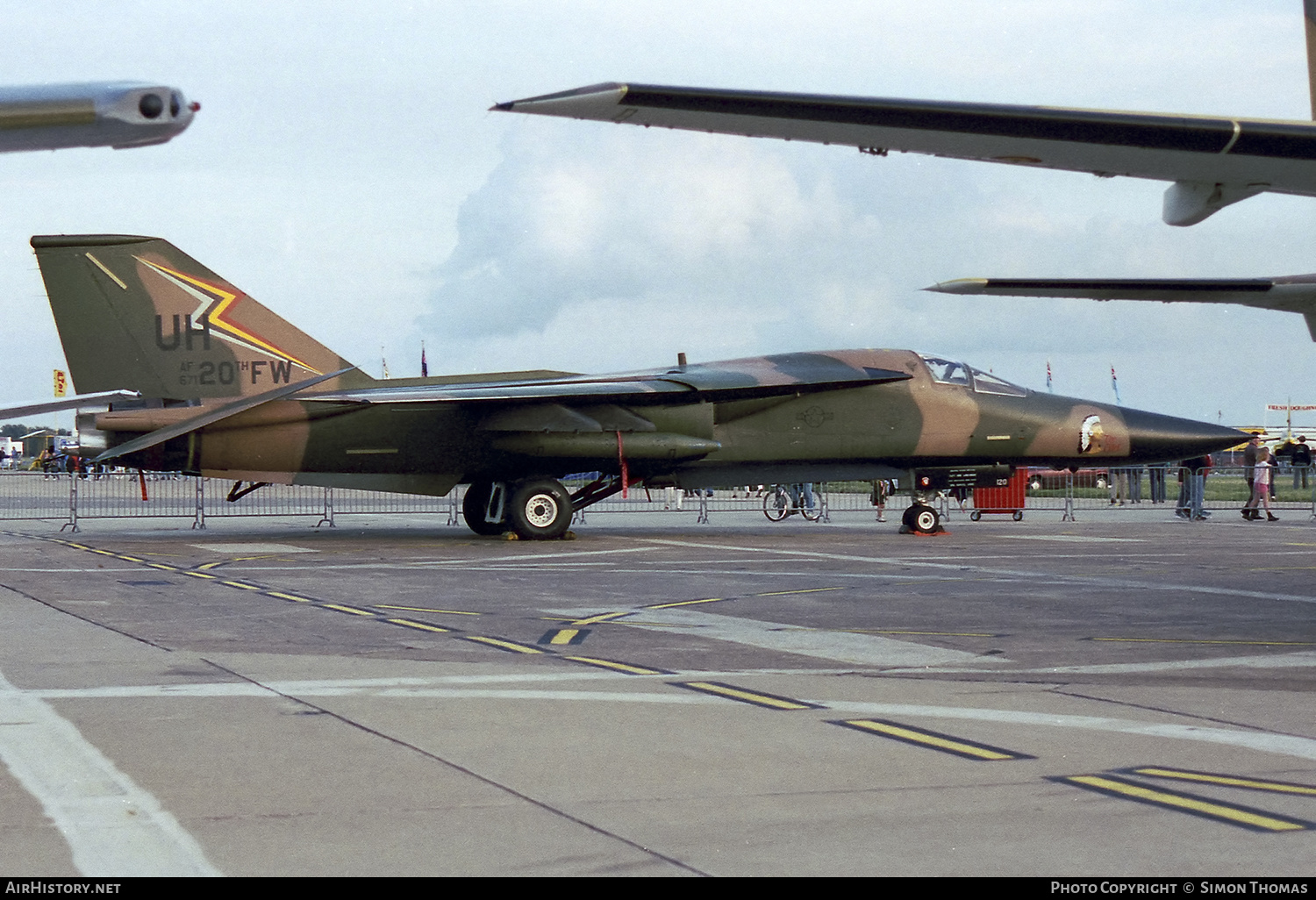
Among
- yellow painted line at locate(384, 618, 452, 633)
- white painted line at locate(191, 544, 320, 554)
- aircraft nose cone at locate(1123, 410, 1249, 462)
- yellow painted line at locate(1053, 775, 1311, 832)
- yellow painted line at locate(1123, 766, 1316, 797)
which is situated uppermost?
aircraft nose cone at locate(1123, 410, 1249, 462)

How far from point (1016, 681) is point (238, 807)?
4310 mm

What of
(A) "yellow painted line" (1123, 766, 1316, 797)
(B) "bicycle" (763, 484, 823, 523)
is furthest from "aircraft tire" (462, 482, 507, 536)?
(A) "yellow painted line" (1123, 766, 1316, 797)

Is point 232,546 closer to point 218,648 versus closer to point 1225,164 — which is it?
point 218,648

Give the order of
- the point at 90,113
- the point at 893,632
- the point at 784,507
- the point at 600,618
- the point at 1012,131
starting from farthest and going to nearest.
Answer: the point at 784,507, the point at 600,618, the point at 893,632, the point at 1012,131, the point at 90,113

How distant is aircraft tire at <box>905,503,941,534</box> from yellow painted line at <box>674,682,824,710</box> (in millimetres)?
15751

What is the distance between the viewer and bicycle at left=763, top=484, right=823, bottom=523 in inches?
1199

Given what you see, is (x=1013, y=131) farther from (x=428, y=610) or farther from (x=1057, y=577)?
(x=1057, y=577)

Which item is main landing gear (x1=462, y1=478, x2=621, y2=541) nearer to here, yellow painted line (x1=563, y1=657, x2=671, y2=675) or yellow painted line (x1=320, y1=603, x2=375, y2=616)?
yellow painted line (x1=320, y1=603, x2=375, y2=616)

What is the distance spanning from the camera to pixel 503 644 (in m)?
8.49

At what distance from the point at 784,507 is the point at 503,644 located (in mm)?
22340

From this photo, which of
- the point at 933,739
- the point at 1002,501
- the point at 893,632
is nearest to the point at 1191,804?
the point at 933,739

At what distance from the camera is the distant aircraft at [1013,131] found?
4770 mm

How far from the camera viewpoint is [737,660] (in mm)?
7859

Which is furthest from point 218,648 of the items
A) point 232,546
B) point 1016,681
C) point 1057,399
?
point 1057,399
